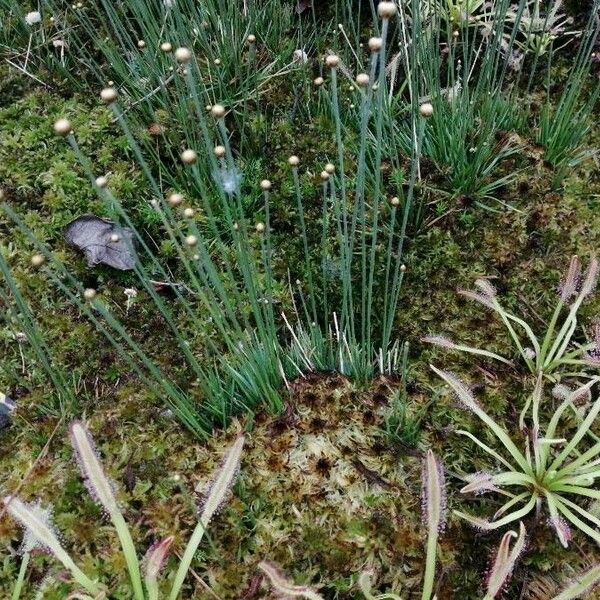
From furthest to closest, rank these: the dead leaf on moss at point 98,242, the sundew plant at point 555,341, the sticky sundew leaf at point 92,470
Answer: the dead leaf on moss at point 98,242 < the sundew plant at point 555,341 < the sticky sundew leaf at point 92,470

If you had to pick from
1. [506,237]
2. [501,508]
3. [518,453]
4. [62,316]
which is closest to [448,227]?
[506,237]

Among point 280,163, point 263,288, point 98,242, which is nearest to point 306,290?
point 263,288

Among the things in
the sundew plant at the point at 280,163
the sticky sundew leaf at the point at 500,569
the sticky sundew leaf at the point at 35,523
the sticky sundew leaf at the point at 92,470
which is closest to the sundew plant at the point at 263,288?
the sundew plant at the point at 280,163

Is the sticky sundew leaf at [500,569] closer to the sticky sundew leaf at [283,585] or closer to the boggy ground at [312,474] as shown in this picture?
the boggy ground at [312,474]

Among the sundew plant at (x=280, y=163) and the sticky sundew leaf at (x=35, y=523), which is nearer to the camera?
the sticky sundew leaf at (x=35, y=523)

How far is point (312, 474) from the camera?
136 centimetres

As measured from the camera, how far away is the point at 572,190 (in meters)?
1.94

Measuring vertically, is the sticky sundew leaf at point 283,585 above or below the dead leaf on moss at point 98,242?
below

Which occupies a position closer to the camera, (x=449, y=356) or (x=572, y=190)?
(x=449, y=356)

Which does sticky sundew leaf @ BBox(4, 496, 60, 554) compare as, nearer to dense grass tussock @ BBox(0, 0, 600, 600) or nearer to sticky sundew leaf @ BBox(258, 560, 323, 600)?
dense grass tussock @ BBox(0, 0, 600, 600)

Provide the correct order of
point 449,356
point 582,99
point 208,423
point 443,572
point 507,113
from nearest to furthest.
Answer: point 443,572 < point 208,423 < point 449,356 < point 507,113 < point 582,99

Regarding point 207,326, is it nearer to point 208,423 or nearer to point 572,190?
point 208,423

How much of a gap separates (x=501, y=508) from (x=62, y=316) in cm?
124

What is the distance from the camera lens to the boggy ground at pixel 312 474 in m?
1.24
